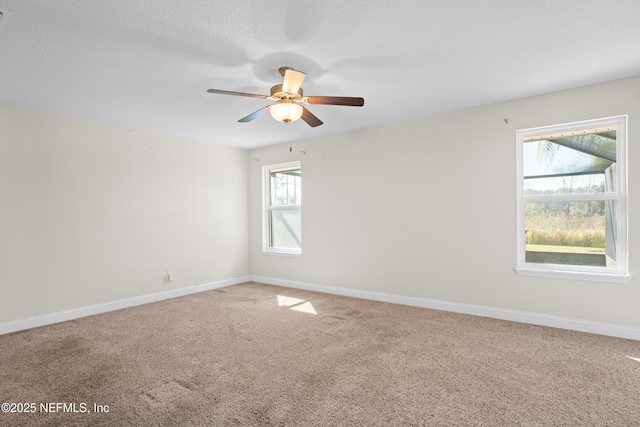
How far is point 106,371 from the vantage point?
249cm

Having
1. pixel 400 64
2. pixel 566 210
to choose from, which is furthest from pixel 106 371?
pixel 566 210

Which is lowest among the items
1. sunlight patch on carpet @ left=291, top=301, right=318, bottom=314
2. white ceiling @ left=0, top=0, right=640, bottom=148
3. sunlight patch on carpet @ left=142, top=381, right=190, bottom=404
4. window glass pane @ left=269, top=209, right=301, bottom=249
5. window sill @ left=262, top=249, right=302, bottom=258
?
sunlight patch on carpet @ left=291, top=301, right=318, bottom=314

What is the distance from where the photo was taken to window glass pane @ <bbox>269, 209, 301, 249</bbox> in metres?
5.55

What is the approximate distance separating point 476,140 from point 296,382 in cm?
317

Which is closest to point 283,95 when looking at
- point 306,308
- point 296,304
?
point 306,308

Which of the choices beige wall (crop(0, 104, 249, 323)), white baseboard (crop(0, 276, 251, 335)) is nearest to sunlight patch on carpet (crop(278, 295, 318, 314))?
white baseboard (crop(0, 276, 251, 335))

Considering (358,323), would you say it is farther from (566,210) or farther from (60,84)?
(60,84)

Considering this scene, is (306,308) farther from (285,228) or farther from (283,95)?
(283,95)

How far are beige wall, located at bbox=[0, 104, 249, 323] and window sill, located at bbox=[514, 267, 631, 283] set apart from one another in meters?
4.33

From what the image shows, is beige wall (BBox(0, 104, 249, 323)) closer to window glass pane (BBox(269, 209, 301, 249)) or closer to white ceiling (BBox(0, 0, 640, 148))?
white ceiling (BBox(0, 0, 640, 148))

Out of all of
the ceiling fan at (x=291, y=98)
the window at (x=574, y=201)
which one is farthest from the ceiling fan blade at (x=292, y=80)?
the window at (x=574, y=201)

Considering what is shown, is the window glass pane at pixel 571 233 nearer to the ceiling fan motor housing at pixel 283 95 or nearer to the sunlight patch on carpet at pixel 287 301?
the ceiling fan motor housing at pixel 283 95

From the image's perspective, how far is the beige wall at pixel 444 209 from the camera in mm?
3182

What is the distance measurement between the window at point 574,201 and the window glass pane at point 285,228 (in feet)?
10.6
